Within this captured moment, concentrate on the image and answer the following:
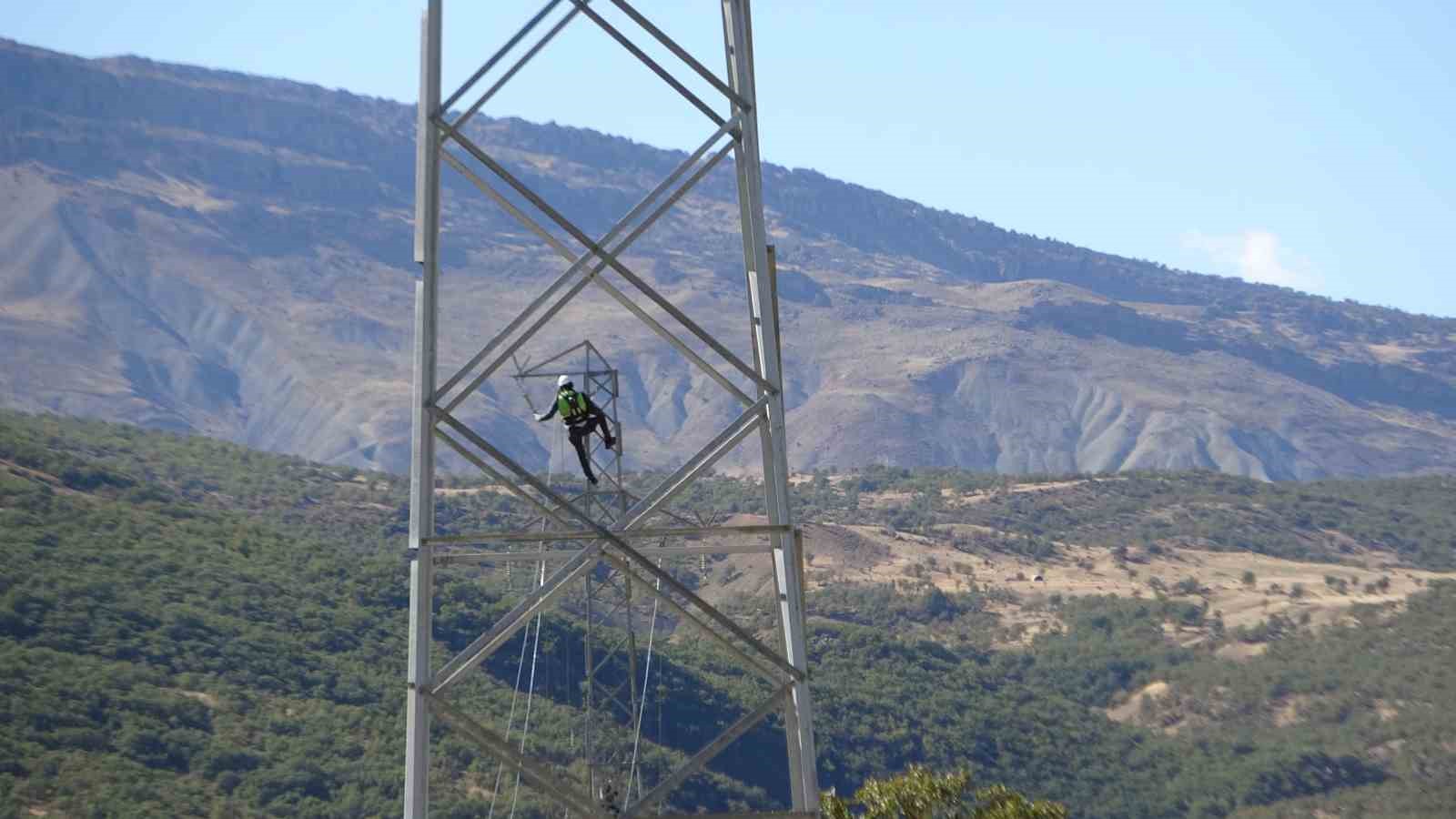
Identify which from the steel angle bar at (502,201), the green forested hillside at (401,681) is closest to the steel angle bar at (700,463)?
the steel angle bar at (502,201)

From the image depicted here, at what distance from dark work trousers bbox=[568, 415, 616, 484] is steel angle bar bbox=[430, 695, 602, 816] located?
3.72m

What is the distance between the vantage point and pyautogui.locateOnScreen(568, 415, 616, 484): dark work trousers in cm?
1698

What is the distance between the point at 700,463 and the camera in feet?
46.1

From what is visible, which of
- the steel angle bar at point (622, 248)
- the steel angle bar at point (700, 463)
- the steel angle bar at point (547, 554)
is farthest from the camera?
the steel angle bar at point (547, 554)

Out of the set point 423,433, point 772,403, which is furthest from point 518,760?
point 772,403

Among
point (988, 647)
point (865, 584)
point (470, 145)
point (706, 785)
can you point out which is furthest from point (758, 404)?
point (865, 584)

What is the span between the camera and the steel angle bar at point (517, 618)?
13.1m

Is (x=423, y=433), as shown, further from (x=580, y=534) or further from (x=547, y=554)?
(x=547, y=554)

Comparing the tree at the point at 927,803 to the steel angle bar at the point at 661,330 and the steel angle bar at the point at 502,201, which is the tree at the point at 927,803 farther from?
the steel angle bar at the point at 502,201

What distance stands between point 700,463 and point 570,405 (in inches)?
128

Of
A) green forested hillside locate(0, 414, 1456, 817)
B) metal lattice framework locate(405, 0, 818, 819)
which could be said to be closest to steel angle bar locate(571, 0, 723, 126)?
metal lattice framework locate(405, 0, 818, 819)

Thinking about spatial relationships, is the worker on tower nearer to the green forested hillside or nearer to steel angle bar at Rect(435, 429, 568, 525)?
steel angle bar at Rect(435, 429, 568, 525)

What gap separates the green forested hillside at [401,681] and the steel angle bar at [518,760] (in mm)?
29844

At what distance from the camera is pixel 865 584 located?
405ft
